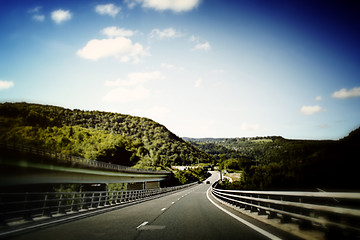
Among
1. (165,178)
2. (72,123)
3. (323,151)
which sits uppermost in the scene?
(72,123)

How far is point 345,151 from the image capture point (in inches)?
3150

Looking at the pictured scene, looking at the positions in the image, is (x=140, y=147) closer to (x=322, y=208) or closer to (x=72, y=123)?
(x=72, y=123)

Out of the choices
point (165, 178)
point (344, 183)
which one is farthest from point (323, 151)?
point (165, 178)

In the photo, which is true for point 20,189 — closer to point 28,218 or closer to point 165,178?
point 28,218

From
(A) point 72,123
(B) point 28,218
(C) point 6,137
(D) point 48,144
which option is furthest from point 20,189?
(A) point 72,123

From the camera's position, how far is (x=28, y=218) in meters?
9.88

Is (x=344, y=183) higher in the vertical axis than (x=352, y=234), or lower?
lower

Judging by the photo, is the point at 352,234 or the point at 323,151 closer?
the point at 352,234

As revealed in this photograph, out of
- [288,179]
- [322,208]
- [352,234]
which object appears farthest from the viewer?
[288,179]

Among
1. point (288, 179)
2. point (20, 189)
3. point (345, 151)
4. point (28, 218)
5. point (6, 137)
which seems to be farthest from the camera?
point (288, 179)

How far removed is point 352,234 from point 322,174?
99782 mm

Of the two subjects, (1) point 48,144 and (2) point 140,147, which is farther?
(2) point 140,147

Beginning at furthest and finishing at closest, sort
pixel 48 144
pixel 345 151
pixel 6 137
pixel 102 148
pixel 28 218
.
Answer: pixel 102 148 → pixel 48 144 → pixel 6 137 → pixel 345 151 → pixel 28 218

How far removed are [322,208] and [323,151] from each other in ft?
304
